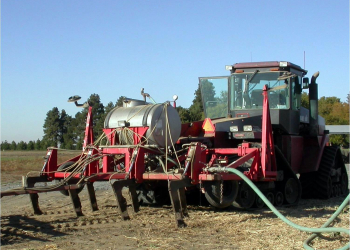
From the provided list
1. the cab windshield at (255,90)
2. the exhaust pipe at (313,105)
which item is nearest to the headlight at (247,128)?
the cab windshield at (255,90)

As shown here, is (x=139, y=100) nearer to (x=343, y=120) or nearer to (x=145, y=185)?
(x=145, y=185)

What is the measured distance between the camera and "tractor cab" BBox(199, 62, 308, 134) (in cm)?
1101

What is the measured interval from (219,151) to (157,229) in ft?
9.31

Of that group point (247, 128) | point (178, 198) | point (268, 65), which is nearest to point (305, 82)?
point (268, 65)

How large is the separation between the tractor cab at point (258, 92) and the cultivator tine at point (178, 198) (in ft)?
12.8

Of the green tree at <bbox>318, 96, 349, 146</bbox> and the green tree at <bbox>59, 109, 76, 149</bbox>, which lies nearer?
the green tree at <bbox>318, 96, 349, 146</bbox>

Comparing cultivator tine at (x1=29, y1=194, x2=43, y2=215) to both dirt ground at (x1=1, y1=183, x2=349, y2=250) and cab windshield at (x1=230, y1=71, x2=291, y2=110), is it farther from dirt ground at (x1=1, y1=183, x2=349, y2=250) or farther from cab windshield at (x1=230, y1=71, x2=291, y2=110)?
cab windshield at (x1=230, y1=71, x2=291, y2=110)

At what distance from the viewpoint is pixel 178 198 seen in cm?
769

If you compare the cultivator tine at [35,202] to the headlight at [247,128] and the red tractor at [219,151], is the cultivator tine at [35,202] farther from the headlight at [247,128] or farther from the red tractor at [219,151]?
the headlight at [247,128]

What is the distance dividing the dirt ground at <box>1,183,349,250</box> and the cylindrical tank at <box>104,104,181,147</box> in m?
1.49

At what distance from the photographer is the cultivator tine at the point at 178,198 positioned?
755 cm

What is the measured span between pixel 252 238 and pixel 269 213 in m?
2.57

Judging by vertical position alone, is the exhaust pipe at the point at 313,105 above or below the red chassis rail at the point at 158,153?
above

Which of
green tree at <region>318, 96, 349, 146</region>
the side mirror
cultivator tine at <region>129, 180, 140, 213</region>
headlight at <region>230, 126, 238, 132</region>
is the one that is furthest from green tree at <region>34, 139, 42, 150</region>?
cultivator tine at <region>129, 180, 140, 213</region>
